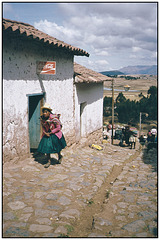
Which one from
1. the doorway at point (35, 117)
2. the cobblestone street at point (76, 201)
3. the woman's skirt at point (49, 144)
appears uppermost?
the doorway at point (35, 117)

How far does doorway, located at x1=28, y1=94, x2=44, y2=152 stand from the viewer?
24.7 feet

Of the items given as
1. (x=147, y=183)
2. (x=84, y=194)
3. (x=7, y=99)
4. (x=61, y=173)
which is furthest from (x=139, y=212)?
(x=7, y=99)

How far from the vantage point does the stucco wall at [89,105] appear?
10.3 m

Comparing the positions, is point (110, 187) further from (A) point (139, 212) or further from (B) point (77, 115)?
(B) point (77, 115)

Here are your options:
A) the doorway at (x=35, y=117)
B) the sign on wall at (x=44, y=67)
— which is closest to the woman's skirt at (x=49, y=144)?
the doorway at (x=35, y=117)

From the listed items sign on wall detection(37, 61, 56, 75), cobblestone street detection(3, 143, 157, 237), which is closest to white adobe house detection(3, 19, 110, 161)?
sign on wall detection(37, 61, 56, 75)

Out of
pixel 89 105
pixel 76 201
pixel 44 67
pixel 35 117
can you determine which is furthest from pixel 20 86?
pixel 89 105

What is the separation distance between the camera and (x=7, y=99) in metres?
5.87

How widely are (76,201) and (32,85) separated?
12.1ft

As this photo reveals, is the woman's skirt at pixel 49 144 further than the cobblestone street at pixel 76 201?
Yes

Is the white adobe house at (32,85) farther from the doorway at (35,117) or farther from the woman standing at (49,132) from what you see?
the woman standing at (49,132)

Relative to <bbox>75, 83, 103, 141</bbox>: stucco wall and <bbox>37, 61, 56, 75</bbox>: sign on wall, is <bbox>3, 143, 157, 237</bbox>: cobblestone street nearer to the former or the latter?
<bbox>37, 61, 56, 75</bbox>: sign on wall

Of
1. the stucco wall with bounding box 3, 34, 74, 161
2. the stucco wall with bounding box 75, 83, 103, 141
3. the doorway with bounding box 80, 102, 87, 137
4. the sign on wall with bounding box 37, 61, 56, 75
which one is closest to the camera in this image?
the stucco wall with bounding box 3, 34, 74, 161

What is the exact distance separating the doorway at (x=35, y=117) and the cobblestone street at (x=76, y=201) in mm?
958
